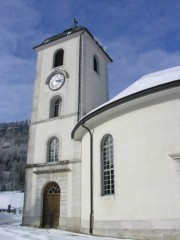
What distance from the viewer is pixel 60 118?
2095 cm

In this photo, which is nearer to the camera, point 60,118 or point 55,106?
point 60,118

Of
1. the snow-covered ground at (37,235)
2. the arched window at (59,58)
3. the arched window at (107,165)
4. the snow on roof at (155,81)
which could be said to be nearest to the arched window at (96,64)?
the arched window at (59,58)

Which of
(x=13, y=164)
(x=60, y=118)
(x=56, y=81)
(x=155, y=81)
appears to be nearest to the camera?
(x=155, y=81)

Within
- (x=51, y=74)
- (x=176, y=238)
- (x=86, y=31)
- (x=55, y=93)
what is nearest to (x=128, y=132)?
(x=176, y=238)

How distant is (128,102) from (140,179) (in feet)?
10.9

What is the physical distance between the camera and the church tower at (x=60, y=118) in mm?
18719

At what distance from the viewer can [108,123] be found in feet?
48.4

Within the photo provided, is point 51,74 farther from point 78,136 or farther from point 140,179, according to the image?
point 140,179

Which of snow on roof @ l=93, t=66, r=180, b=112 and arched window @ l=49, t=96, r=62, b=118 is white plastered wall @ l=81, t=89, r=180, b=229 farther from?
arched window @ l=49, t=96, r=62, b=118

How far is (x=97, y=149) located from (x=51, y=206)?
6.18 metres

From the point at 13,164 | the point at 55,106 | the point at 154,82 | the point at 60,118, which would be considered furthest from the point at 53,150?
the point at 13,164

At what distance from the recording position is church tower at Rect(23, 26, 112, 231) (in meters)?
18.7

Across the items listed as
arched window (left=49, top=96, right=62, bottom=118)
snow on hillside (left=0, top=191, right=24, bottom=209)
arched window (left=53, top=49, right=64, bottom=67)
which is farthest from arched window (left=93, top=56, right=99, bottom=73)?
snow on hillside (left=0, top=191, right=24, bottom=209)

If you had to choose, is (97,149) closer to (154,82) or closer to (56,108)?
(154,82)
